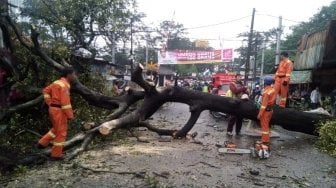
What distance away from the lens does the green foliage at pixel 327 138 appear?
833 cm

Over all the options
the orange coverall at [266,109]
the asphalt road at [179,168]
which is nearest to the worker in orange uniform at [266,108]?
the orange coverall at [266,109]

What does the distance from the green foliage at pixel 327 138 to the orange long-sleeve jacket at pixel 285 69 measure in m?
1.43

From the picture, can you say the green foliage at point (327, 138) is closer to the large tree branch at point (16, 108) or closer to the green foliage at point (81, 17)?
the large tree branch at point (16, 108)

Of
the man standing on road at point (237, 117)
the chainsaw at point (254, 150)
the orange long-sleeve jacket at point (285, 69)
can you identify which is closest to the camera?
the chainsaw at point (254, 150)

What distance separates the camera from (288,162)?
288 inches

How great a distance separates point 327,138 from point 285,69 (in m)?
1.89

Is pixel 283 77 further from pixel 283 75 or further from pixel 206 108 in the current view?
pixel 206 108

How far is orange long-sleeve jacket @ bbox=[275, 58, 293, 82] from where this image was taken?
938 cm

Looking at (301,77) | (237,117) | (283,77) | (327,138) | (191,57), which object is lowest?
(327,138)

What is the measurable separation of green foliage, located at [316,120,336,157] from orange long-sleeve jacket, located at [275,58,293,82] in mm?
1433

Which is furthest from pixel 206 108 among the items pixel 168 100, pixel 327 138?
pixel 327 138

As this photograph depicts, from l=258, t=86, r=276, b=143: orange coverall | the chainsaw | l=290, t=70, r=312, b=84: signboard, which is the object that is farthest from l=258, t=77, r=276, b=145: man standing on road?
l=290, t=70, r=312, b=84: signboard

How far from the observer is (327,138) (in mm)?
8625

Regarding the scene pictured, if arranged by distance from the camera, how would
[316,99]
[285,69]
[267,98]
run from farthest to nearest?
[316,99] → [285,69] → [267,98]
